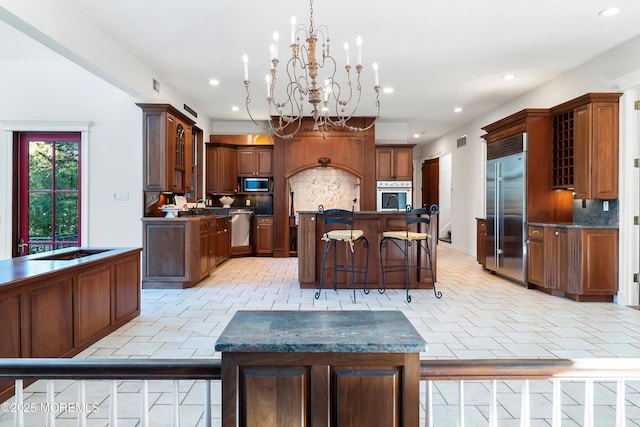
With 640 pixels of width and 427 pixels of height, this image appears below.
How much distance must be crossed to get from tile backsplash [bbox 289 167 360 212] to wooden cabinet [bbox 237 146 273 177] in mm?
617

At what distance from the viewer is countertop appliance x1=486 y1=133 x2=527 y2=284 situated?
5.27 meters

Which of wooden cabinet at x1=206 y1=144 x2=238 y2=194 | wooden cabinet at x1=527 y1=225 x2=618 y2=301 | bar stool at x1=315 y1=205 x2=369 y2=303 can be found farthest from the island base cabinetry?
wooden cabinet at x1=206 y1=144 x2=238 y2=194

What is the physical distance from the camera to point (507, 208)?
560cm

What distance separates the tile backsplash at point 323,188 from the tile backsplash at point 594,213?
4430 millimetres

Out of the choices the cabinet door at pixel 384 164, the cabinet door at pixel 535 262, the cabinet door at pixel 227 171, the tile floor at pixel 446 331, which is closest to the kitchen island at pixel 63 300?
the tile floor at pixel 446 331

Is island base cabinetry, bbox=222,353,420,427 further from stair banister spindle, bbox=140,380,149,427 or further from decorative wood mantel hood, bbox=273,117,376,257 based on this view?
decorative wood mantel hood, bbox=273,117,376,257

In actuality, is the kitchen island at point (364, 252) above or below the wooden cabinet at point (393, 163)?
below

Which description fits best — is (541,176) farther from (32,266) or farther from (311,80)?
(32,266)

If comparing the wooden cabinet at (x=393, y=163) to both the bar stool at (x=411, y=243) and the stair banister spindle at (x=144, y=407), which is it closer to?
the bar stool at (x=411, y=243)

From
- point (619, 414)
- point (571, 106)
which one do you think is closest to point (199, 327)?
point (619, 414)


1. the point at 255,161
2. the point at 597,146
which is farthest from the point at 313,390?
the point at 255,161

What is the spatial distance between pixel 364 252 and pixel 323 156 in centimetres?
334

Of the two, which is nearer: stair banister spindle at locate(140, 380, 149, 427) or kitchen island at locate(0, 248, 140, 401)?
stair banister spindle at locate(140, 380, 149, 427)

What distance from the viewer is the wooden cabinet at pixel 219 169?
804 centimetres
